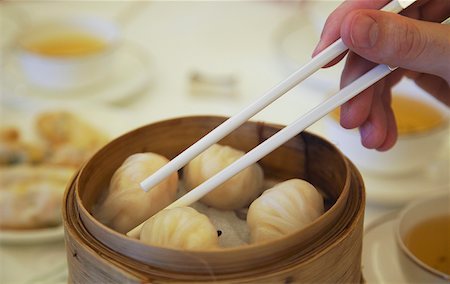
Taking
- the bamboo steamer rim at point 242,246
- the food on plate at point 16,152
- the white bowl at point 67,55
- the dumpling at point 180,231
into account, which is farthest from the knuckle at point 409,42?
the white bowl at point 67,55

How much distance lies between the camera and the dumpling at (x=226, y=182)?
0.60 meters

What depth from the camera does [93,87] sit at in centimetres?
128

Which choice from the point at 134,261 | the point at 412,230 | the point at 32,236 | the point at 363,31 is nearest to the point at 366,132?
the point at 412,230

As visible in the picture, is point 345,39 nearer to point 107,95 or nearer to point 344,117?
point 344,117

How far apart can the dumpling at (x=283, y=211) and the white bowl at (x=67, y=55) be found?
800 millimetres

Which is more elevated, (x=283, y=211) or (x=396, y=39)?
(x=396, y=39)

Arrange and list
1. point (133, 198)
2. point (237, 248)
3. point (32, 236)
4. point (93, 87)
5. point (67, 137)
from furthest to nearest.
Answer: point (93, 87), point (67, 137), point (32, 236), point (133, 198), point (237, 248)

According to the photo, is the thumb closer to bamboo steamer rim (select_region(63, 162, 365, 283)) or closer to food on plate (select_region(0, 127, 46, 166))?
bamboo steamer rim (select_region(63, 162, 365, 283))

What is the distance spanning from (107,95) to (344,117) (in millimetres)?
693

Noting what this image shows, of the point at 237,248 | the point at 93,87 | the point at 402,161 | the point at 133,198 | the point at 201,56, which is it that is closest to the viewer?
the point at 237,248

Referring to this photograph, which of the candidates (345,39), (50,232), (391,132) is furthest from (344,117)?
(50,232)

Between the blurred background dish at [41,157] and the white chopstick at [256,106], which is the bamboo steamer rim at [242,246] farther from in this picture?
the blurred background dish at [41,157]

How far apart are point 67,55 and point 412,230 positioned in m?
0.88

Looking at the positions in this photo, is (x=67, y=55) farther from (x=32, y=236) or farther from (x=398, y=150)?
(x=398, y=150)
